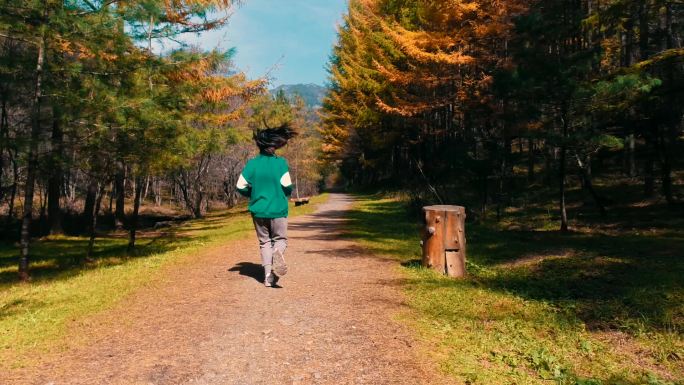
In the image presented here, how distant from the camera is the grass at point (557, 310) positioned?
4156 mm

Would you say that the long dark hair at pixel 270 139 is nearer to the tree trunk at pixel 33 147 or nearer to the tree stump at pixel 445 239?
the tree stump at pixel 445 239

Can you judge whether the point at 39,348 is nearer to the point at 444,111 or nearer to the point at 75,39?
the point at 75,39

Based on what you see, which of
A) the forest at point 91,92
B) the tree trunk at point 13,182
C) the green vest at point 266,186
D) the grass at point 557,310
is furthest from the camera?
the tree trunk at point 13,182

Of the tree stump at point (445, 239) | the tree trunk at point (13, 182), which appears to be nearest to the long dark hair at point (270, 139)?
the tree stump at point (445, 239)

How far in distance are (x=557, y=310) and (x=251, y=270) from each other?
4667 mm

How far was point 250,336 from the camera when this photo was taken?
461cm

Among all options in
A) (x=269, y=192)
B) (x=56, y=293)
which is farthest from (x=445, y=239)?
(x=56, y=293)

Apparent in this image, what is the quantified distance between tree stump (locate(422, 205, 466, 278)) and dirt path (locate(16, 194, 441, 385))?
0.86m

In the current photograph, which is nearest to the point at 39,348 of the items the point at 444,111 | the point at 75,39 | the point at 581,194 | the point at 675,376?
the point at 675,376

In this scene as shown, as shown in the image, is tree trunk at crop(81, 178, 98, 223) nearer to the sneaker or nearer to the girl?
the girl

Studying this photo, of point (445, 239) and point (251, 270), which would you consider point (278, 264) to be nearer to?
point (251, 270)

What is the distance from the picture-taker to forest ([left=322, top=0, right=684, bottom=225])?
469 inches

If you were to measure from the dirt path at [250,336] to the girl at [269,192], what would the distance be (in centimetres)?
61

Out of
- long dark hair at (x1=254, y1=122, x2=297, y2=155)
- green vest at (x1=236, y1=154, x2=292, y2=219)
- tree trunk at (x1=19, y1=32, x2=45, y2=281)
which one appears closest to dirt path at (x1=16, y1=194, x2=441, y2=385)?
green vest at (x1=236, y1=154, x2=292, y2=219)
